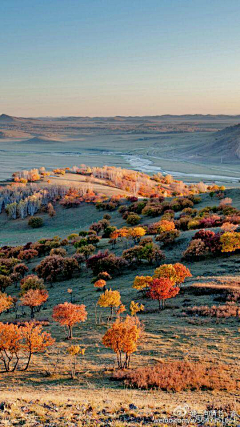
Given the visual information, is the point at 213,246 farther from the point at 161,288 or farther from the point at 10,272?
the point at 10,272

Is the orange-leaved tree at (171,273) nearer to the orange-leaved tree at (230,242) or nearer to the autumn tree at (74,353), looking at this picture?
the orange-leaved tree at (230,242)

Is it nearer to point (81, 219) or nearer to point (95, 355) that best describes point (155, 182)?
point (81, 219)

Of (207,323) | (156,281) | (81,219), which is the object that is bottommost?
(81,219)

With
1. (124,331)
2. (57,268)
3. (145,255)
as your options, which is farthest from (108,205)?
(124,331)

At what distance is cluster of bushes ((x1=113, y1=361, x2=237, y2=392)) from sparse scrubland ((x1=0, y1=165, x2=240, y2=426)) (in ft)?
0.17

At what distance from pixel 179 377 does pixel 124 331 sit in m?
3.42

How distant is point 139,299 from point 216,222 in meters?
27.4

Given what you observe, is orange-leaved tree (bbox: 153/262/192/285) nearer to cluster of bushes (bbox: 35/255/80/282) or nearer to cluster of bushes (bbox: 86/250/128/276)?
cluster of bushes (bbox: 86/250/128/276)

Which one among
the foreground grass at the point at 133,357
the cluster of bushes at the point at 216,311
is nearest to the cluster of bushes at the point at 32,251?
the foreground grass at the point at 133,357

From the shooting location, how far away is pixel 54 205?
104 meters

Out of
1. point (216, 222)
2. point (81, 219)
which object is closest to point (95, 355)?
point (216, 222)

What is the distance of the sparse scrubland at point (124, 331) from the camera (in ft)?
44.9

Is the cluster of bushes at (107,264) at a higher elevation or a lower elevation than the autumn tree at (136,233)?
lower

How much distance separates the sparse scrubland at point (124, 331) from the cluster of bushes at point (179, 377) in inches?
2.0
